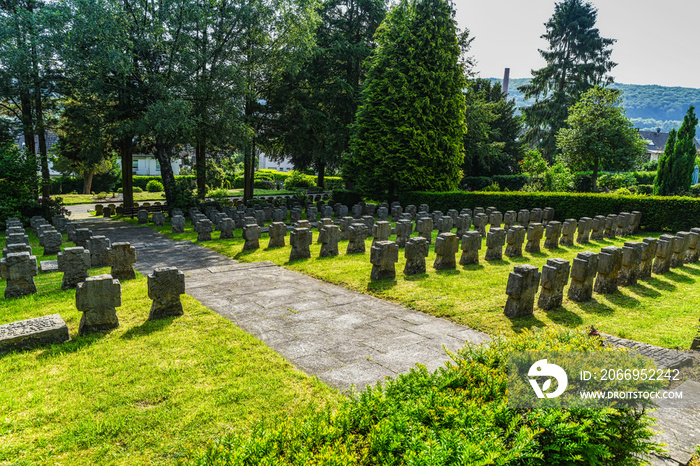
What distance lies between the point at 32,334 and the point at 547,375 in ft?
21.2

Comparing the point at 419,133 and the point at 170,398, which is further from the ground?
the point at 419,133

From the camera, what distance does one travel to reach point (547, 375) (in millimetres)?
3150

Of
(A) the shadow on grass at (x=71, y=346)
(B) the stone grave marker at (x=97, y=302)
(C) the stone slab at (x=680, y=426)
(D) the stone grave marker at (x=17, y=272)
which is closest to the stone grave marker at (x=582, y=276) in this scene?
(C) the stone slab at (x=680, y=426)

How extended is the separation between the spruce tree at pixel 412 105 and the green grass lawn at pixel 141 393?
1969cm

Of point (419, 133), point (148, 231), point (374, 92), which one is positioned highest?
point (374, 92)

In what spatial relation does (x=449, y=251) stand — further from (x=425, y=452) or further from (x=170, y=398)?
(x=425, y=452)

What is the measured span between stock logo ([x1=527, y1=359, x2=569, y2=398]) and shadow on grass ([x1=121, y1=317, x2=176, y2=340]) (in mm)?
5492

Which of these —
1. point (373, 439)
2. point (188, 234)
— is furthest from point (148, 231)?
point (373, 439)

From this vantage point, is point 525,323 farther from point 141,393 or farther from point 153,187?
point 153,187

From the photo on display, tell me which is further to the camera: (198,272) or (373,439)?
(198,272)

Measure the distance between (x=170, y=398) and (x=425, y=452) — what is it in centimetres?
315

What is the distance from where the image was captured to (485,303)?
8039 mm

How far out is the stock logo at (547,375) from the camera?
3014 mm

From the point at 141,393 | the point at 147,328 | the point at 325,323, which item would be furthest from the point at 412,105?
the point at 141,393
